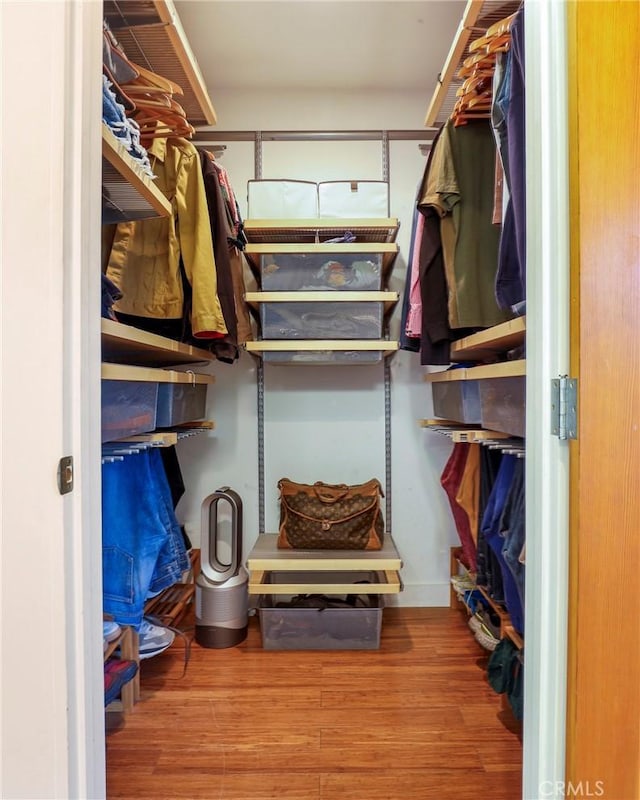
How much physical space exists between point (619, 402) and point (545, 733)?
54cm

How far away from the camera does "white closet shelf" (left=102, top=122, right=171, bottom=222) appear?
3.06 feet

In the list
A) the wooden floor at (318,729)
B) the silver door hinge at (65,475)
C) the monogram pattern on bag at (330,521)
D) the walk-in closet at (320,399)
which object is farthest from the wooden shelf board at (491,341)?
the wooden floor at (318,729)

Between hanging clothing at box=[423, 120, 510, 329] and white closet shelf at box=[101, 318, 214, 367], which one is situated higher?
hanging clothing at box=[423, 120, 510, 329]

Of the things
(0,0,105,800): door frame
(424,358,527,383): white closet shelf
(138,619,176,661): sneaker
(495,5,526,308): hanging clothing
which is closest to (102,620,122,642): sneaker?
(138,619,176,661): sneaker

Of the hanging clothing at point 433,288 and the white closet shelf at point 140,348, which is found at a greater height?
the hanging clothing at point 433,288

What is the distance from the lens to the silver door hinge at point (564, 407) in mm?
636

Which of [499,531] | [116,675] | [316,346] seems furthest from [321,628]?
[316,346]

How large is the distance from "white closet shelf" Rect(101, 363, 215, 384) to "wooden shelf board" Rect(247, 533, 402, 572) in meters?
0.77

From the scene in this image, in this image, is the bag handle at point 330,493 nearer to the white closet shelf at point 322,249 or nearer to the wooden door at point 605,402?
the white closet shelf at point 322,249

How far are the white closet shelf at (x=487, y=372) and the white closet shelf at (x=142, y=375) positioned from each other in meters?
0.92

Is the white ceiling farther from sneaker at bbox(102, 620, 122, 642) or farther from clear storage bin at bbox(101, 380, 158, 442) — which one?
sneaker at bbox(102, 620, 122, 642)

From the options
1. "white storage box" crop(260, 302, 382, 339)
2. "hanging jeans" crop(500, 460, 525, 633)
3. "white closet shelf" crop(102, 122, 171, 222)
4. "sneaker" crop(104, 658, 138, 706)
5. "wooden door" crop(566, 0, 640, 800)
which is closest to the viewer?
"wooden door" crop(566, 0, 640, 800)

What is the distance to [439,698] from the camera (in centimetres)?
144

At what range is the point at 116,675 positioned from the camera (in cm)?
129
